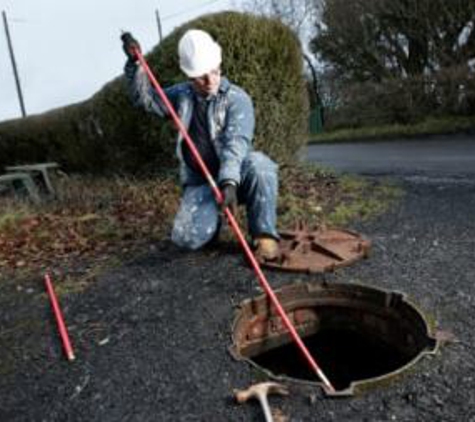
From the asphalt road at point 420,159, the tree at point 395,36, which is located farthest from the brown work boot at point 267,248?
the tree at point 395,36

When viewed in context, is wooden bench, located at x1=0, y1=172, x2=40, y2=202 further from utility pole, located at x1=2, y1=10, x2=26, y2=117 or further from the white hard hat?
utility pole, located at x1=2, y1=10, x2=26, y2=117

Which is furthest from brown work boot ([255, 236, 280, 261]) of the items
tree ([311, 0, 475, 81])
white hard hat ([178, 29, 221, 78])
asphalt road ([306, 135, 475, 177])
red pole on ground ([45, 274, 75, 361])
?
tree ([311, 0, 475, 81])

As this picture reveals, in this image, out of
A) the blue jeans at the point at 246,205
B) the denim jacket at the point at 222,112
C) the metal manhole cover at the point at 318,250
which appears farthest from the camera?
the blue jeans at the point at 246,205

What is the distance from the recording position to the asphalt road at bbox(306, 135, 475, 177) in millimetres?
7004

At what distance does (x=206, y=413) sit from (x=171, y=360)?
1.49 ft

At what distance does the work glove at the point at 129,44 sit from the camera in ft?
11.9

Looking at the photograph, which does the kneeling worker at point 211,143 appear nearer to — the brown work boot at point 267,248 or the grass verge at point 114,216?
the brown work boot at point 267,248

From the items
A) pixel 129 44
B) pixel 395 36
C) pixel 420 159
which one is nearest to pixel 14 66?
pixel 395 36

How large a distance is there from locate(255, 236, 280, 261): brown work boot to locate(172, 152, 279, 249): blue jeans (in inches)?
1.4

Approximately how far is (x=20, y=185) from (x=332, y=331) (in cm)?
621

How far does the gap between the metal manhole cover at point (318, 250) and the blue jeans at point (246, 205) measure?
177 mm

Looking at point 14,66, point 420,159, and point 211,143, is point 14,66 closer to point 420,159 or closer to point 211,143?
point 420,159

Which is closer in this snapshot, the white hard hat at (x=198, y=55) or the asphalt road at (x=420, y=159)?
the white hard hat at (x=198, y=55)

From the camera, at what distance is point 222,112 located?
142 inches
